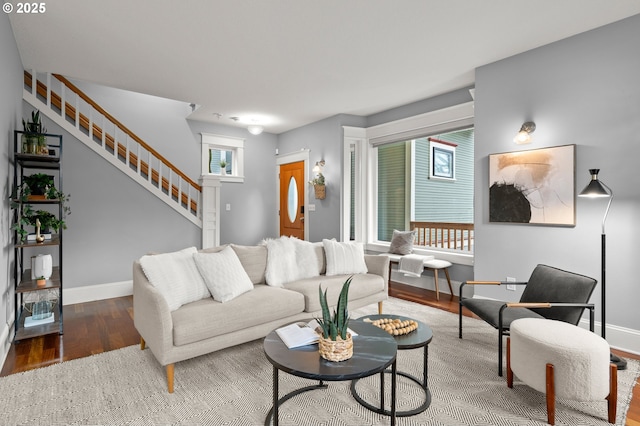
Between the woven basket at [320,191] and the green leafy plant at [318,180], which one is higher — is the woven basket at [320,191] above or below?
below

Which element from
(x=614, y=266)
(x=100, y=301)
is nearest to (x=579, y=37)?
(x=614, y=266)

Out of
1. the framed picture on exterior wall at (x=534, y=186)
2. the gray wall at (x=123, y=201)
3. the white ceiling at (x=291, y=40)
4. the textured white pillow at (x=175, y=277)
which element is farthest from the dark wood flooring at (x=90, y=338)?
the white ceiling at (x=291, y=40)

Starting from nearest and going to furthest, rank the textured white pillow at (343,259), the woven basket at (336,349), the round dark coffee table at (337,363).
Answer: the round dark coffee table at (337,363)
the woven basket at (336,349)
the textured white pillow at (343,259)

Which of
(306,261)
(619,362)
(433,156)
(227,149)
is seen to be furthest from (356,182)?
(619,362)

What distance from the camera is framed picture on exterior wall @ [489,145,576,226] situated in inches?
126

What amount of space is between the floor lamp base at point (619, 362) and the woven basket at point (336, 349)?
230 centimetres

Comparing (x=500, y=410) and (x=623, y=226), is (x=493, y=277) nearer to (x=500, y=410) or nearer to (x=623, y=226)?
(x=623, y=226)

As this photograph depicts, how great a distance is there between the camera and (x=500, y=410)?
2.02 m

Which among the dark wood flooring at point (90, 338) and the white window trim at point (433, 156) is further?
the white window trim at point (433, 156)

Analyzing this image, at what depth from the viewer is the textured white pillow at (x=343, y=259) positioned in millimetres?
3713

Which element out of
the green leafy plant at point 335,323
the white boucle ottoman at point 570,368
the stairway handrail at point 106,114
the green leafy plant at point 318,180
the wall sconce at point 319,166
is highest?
the stairway handrail at point 106,114

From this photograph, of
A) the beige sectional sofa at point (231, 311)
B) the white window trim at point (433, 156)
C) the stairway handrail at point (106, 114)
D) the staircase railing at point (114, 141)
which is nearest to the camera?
the beige sectional sofa at point (231, 311)

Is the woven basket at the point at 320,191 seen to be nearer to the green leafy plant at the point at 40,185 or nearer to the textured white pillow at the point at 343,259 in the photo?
the textured white pillow at the point at 343,259

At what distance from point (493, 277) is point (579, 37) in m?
2.48
